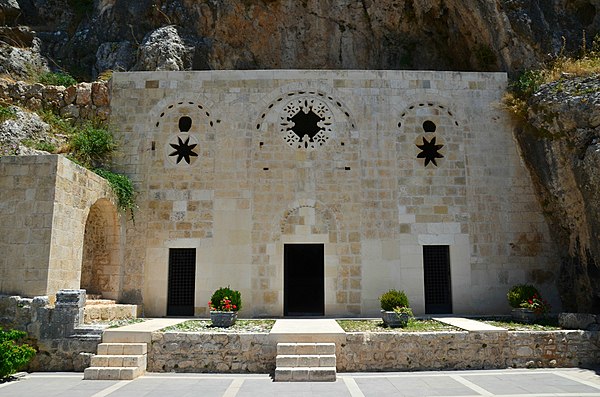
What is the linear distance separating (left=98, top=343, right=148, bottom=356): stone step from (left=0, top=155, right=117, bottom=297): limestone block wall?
5.78ft

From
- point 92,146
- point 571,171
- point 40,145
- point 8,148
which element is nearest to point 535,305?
point 571,171

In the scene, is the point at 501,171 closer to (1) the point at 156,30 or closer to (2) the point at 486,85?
(2) the point at 486,85

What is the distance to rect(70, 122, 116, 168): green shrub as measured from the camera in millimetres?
12703

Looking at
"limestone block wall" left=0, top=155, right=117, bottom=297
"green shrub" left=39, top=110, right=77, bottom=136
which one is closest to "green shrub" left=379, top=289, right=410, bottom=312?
"limestone block wall" left=0, top=155, right=117, bottom=297

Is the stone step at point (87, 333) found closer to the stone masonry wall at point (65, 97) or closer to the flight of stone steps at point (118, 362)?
the flight of stone steps at point (118, 362)

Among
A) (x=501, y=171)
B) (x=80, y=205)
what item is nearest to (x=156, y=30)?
(x=80, y=205)

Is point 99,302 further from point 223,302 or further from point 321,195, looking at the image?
point 321,195

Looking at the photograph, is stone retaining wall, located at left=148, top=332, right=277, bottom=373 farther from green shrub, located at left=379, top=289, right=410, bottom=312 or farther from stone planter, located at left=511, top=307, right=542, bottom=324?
stone planter, located at left=511, top=307, right=542, bottom=324

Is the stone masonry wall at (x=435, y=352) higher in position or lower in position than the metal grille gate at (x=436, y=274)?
lower

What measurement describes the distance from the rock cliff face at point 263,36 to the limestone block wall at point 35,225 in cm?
703

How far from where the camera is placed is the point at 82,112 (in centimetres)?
1360

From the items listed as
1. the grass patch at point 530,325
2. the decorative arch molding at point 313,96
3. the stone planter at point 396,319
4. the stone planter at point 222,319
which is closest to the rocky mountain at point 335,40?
the grass patch at point 530,325

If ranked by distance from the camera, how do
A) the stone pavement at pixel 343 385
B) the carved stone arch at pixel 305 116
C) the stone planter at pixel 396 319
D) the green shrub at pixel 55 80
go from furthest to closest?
the green shrub at pixel 55 80
the carved stone arch at pixel 305 116
the stone planter at pixel 396 319
the stone pavement at pixel 343 385

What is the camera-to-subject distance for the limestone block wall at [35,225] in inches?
369
